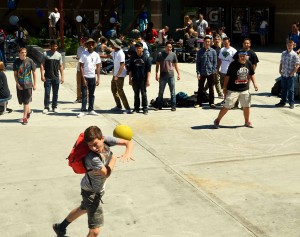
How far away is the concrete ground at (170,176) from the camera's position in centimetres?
760

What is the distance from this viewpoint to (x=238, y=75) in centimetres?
1233

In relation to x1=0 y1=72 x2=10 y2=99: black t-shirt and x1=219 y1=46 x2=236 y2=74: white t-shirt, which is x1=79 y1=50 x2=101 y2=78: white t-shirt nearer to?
x1=0 y1=72 x2=10 y2=99: black t-shirt

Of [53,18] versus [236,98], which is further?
[53,18]

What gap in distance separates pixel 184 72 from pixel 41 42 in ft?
28.9

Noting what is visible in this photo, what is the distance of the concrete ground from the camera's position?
24.9 feet

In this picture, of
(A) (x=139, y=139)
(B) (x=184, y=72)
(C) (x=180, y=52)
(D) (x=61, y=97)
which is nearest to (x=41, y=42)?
(C) (x=180, y=52)

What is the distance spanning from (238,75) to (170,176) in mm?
3706

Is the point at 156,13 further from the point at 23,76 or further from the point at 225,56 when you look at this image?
the point at 23,76

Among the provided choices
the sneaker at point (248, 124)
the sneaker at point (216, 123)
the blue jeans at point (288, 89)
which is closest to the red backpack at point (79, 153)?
the sneaker at point (216, 123)

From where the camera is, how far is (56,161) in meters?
10.3

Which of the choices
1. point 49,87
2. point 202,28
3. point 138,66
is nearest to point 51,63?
point 49,87

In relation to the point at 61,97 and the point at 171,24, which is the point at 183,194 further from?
the point at 171,24

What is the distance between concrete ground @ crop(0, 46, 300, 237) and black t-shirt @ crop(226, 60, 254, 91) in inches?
36.7

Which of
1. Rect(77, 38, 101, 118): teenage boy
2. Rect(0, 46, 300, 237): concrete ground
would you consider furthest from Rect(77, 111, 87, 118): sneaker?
Rect(0, 46, 300, 237): concrete ground
